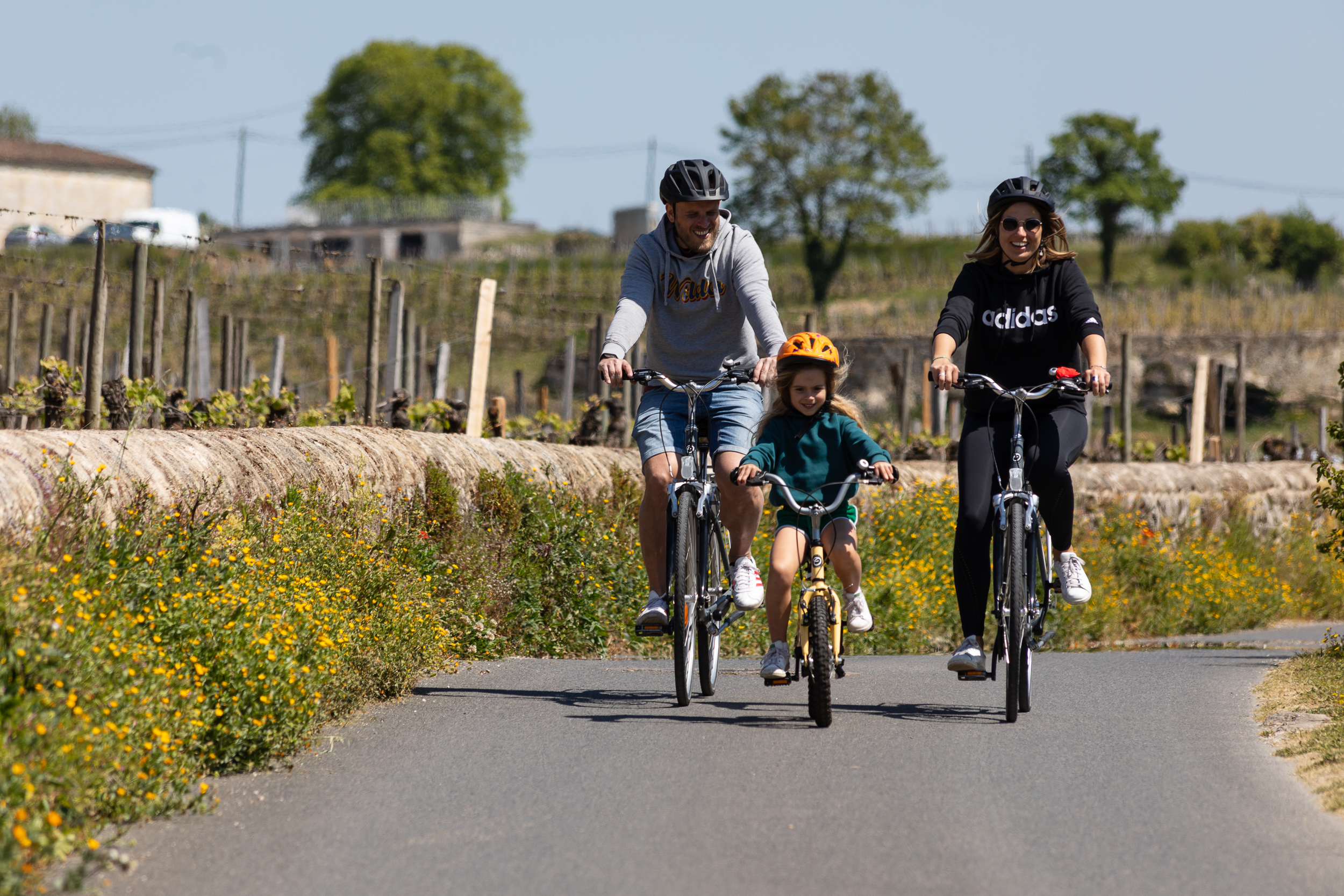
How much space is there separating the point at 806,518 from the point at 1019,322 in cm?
127

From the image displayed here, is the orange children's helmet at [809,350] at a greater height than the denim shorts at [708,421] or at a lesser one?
greater

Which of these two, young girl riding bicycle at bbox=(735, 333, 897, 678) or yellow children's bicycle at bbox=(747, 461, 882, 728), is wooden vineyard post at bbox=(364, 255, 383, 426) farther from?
yellow children's bicycle at bbox=(747, 461, 882, 728)

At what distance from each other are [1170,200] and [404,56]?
39957 millimetres

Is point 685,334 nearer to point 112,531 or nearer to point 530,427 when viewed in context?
point 112,531

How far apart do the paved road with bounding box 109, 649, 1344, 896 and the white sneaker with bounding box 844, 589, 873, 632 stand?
1.24 ft

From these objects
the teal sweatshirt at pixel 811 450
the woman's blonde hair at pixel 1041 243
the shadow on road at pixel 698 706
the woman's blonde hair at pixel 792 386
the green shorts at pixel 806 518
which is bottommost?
the shadow on road at pixel 698 706

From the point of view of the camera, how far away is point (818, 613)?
19.4 feet

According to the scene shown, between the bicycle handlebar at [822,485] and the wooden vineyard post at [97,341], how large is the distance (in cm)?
438

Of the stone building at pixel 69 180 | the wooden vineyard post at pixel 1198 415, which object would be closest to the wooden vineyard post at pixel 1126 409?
the wooden vineyard post at pixel 1198 415

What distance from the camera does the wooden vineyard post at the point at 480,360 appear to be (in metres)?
11.4

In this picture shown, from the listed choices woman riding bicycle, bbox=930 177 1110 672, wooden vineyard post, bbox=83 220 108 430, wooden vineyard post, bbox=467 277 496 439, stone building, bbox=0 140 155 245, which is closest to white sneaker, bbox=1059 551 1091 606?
woman riding bicycle, bbox=930 177 1110 672

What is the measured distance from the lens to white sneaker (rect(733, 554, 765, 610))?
6.36m

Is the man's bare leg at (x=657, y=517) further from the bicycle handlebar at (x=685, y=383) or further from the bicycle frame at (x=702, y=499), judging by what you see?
the bicycle handlebar at (x=685, y=383)

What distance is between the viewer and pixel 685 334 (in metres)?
6.95
